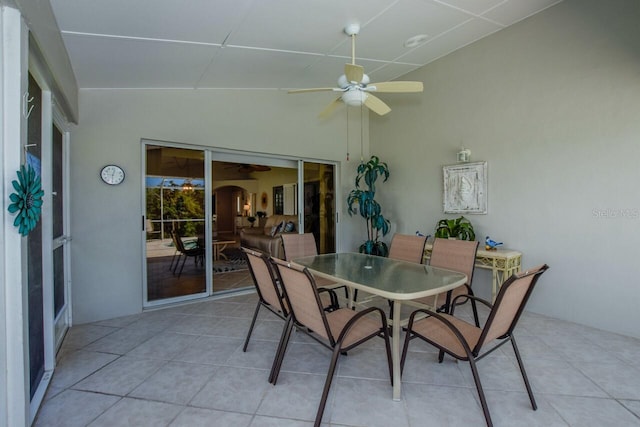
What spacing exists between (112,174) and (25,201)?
7.13 feet

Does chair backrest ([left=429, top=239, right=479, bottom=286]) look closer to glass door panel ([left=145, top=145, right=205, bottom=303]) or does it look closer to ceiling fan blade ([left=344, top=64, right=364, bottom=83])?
ceiling fan blade ([left=344, top=64, right=364, bottom=83])

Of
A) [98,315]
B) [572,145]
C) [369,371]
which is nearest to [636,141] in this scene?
[572,145]

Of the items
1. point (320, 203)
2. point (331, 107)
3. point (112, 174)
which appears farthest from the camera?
point (320, 203)

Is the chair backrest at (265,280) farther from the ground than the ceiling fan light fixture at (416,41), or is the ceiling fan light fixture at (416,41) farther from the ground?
the ceiling fan light fixture at (416,41)

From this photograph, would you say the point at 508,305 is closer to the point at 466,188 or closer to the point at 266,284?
the point at 266,284

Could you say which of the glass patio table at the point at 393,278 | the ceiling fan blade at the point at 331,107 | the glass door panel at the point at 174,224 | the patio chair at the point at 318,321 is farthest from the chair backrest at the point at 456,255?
the glass door panel at the point at 174,224

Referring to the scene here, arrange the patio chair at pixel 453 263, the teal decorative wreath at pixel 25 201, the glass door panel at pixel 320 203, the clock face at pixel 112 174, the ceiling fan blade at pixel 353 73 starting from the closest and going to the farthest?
1. the teal decorative wreath at pixel 25 201
2. the ceiling fan blade at pixel 353 73
3. the patio chair at pixel 453 263
4. the clock face at pixel 112 174
5. the glass door panel at pixel 320 203

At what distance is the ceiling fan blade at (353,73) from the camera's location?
2383 mm

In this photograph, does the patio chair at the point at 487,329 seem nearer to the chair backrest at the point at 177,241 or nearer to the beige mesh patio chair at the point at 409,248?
the beige mesh patio chair at the point at 409,248

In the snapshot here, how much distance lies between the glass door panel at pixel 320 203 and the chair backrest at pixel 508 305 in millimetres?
3637

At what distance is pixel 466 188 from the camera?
4.11 metres

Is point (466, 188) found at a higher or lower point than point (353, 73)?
lower

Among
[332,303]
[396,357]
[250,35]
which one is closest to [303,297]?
[396,357]

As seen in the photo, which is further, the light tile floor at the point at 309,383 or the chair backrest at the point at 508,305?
the light tile floor at the point at 309,383
